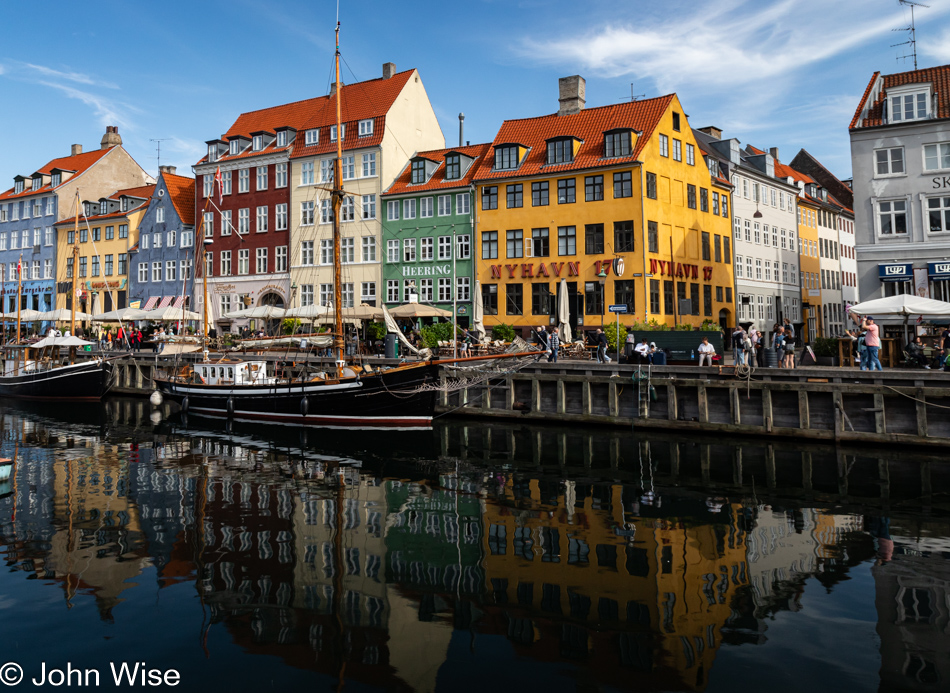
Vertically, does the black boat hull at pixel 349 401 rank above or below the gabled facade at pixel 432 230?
below

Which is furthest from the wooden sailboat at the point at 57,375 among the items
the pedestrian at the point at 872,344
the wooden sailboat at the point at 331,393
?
the pedestrian at the point at 872,344

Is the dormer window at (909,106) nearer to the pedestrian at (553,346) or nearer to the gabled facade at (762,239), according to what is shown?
the gabled facade at (762,239)

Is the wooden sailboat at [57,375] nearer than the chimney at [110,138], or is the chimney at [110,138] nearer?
the wooden sailboat at [57,375]

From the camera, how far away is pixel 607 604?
9.84 meters

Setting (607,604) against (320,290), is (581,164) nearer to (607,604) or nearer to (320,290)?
(320,290)

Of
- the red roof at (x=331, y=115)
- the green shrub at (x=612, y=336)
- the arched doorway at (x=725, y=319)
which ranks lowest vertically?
the green shrub at (x=612, y=336)

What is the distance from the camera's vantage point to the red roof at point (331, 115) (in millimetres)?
52094

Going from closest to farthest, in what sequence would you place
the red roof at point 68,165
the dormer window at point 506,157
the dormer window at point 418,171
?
the dormer window at point 506,157
the dormer window at point 418,171
the red roof at point 68,165

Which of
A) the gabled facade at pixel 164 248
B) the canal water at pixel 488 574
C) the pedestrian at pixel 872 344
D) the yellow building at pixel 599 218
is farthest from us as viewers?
the gabled facade at pixel 164 248

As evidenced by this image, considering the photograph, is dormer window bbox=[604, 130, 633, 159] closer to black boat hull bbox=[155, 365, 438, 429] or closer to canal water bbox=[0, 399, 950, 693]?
black boat hull bbox=[155, 365, 438, 429]

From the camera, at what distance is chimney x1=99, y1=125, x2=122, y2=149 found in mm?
75562

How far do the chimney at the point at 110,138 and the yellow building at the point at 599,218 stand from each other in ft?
158

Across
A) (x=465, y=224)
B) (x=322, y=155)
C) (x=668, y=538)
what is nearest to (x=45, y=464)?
(x=668, y=538)

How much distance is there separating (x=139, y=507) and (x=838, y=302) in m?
66.9
